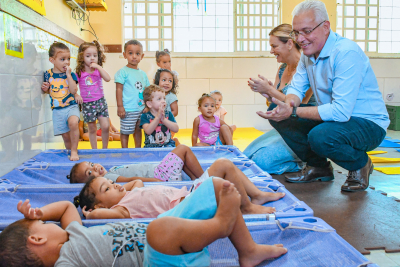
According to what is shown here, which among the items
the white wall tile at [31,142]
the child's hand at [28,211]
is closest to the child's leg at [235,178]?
the child's hand at [28,211]

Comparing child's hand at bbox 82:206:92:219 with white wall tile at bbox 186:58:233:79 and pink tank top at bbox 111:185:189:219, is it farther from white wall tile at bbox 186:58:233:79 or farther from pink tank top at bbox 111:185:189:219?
white wall tile at bbox 186:58:233:79

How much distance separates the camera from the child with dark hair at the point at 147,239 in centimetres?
99

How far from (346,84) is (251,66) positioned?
378 centimetres

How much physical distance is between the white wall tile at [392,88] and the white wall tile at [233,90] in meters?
2.35

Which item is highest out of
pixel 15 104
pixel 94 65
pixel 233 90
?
pixel 94 65

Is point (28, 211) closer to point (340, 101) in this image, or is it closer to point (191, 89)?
point (340, 101)

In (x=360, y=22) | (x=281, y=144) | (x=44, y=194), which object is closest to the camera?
(x=44, y=194)

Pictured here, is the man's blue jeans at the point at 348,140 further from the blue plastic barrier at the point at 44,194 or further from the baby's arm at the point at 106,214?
the baby's arm at the point at 106,214

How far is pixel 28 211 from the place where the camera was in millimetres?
1172

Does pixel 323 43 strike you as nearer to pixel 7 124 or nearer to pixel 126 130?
pixel 126 130

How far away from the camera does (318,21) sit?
6.95ft

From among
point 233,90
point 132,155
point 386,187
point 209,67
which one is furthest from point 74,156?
point 233,90

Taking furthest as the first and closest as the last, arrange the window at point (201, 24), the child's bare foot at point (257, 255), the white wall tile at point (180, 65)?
the window at point (201, 24)
the white wall tile at point (180, 65)
the child's bare foot at point (257, 255)

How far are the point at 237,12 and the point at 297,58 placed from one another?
10.9 ft
